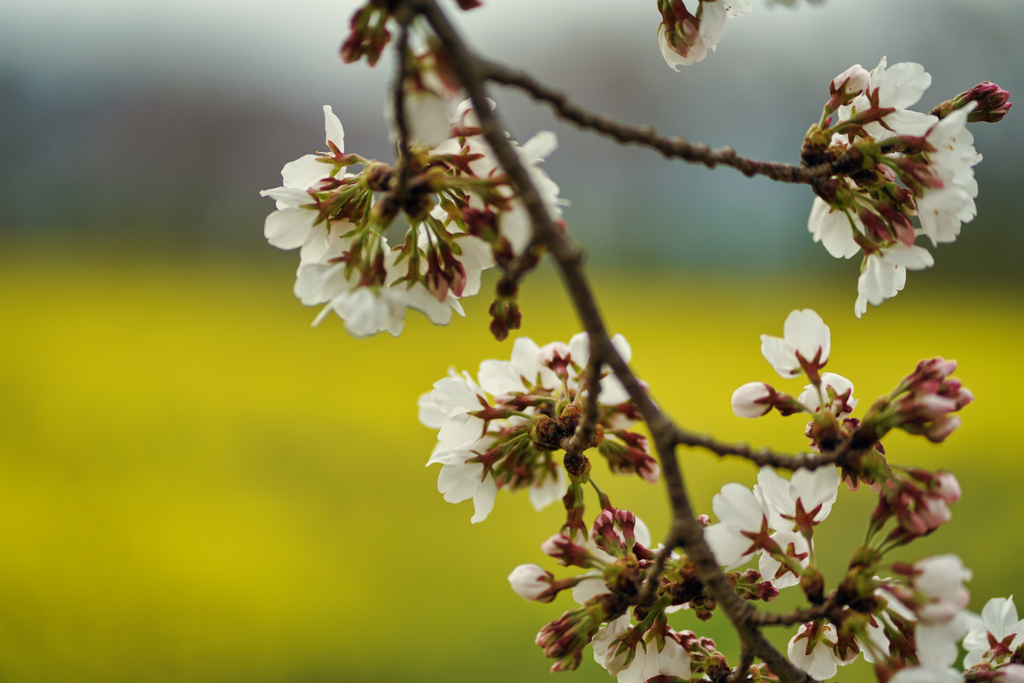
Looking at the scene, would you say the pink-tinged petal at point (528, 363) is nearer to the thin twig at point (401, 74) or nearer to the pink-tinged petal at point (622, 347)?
the pink-tinged petal at point (622, 347)

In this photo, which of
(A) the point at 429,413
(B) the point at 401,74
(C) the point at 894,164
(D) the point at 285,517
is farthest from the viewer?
(D) the point at 285,517

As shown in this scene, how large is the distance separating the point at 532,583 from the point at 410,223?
191 mm

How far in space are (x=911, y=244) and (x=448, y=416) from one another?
0.91 ft

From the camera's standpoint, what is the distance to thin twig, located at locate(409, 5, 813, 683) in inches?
9.6

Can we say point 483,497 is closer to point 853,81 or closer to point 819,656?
point 819,656

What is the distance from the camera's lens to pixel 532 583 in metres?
0.34

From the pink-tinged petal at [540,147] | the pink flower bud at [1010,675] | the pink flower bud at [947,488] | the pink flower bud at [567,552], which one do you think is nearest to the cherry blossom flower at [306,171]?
the pink-tinged petal at [540,147]

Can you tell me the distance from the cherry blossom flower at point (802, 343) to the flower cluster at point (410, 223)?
0.46 ft

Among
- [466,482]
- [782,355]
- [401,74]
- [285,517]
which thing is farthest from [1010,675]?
[285,517]

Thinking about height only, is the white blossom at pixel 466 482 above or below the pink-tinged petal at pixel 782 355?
below

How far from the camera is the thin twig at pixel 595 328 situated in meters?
0.24

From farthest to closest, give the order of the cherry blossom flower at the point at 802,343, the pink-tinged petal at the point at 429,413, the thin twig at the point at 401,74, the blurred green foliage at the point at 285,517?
the blurred green foliage at the point at 285,517 < the pink-tinged petal at the point at 429,413 < the cherry blossom flower at the point at 802,343 < the thin twig at the point at 401,74

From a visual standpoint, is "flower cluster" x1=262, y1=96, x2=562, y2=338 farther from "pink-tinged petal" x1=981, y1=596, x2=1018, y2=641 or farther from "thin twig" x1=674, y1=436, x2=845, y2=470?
"pink-tinged petal" x1=981, y1=596, x2=1018, y2=641

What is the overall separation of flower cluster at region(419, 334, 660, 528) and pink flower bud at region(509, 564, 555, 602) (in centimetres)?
5
